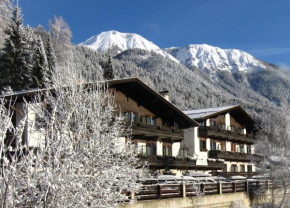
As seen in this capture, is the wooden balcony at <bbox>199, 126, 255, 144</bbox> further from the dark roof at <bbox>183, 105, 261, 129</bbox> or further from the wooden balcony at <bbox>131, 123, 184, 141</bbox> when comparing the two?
the wooden balcony at <bbox>131, 123, 184, 141</bbox>

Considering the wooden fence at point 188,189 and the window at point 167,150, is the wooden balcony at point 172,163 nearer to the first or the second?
the window at point 167,150

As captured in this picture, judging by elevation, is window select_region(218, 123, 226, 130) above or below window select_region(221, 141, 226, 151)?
above

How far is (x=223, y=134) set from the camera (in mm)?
46375

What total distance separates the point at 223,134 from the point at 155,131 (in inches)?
562

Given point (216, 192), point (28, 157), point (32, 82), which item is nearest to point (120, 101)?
point (216, 192)

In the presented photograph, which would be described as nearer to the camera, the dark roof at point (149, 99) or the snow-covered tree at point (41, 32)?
the dark roof at point (149, 99)

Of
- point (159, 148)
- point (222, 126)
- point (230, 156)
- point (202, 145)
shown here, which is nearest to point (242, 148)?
point (222, 126)

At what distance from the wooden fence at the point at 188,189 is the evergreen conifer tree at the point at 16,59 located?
27631 millimetres

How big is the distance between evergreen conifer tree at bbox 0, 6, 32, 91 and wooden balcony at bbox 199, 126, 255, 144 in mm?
20425

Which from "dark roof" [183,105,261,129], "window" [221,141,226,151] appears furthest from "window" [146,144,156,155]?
"window" [221,141,226,151]

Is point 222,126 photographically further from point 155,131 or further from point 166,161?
point 155,131

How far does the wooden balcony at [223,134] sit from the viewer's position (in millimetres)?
43312

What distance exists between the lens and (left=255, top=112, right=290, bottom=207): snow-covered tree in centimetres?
3412

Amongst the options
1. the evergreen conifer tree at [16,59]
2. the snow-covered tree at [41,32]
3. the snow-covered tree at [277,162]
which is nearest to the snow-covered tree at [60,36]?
the snow-covered tree at [41,32]
